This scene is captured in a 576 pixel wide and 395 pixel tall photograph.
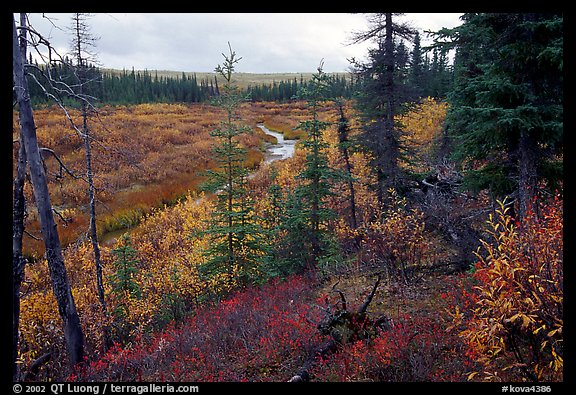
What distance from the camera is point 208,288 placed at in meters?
12.1

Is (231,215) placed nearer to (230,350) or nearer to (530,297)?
(230,350)

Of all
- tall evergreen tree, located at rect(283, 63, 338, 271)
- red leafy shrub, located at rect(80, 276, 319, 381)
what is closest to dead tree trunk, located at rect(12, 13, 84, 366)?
red leafy shrub, located at rect(80, 276, 319, 381)

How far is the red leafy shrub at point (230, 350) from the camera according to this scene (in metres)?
6.14

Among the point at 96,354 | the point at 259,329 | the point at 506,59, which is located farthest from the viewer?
the point at 96,354

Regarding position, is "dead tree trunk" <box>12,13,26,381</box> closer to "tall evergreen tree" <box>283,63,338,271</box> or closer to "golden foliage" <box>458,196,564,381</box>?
"golden foliage" <box>458,196,564,381</box>

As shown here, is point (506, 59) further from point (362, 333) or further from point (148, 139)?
point (148, 139)

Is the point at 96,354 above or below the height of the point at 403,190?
below

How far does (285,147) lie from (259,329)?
38702 mm

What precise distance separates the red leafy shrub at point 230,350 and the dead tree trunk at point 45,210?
877mm

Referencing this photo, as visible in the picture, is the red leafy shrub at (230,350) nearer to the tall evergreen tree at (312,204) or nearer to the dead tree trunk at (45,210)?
the dead tree trunk at (45,210)

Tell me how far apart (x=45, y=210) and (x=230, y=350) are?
4.45 metres

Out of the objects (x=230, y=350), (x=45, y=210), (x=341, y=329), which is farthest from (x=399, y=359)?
(x=45, y=210)

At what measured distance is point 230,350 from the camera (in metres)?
7.08
